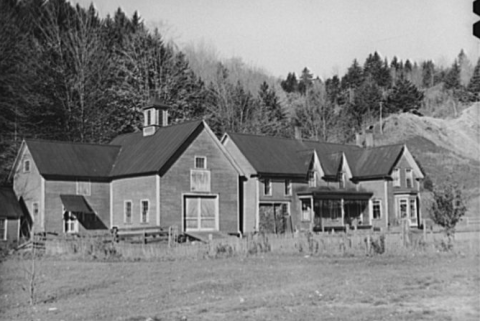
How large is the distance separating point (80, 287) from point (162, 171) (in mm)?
20320

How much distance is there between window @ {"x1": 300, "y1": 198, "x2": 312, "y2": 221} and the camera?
47.7 metres

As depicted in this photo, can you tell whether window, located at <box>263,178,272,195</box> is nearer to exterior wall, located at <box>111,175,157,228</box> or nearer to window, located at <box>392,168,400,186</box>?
exterior wall, located at <box>111,175,157,228</box>

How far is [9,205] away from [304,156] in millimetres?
21810

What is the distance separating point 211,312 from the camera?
1321 cm

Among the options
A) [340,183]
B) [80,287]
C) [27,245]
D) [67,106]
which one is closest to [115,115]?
[67,106]

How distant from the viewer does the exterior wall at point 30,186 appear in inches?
1505

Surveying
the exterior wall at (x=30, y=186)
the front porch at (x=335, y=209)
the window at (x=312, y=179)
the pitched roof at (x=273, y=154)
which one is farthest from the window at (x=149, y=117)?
the window at (x=312, y=179)

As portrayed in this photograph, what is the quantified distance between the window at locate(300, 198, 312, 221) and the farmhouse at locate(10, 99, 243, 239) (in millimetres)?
7786

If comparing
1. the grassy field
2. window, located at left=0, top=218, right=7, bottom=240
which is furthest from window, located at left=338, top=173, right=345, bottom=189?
the grassy field

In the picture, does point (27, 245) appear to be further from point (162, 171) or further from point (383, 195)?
point (383, 195)

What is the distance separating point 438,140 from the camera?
8588 centimetres

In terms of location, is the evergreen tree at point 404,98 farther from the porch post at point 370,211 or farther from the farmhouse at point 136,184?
the farmhouse at point 136,184

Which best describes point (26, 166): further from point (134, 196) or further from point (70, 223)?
point (134, 196)

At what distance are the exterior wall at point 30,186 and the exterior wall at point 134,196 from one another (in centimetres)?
462
